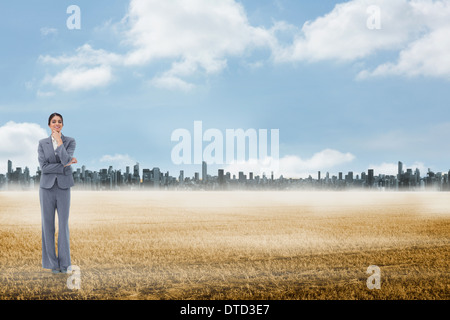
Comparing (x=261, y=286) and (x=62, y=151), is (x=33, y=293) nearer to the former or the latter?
(x=62, y=151)

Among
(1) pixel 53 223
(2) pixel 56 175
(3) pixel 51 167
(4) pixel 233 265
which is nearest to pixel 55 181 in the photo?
(2) pixel 56 175

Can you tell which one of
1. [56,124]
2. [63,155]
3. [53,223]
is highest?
[56,124]

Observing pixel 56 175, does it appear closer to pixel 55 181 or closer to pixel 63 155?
pixel 55 181

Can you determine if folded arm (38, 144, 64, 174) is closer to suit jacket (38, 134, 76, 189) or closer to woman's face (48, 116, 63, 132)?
suit jacket (38, 134, 76, 189)

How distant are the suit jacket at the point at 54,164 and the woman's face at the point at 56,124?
0.35 metres

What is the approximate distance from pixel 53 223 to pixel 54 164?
62.5 inches

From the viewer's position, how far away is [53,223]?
34.4ft

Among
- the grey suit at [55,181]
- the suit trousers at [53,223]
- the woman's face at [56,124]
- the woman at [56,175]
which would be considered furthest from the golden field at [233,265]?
the woman's face at [56,124]

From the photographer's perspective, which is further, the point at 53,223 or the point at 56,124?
the point at 53,223

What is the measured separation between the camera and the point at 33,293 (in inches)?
369

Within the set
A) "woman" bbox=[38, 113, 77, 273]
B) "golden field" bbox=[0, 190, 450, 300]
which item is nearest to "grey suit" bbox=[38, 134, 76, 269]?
"woman" bbox=[38, 113, 77, 273]
